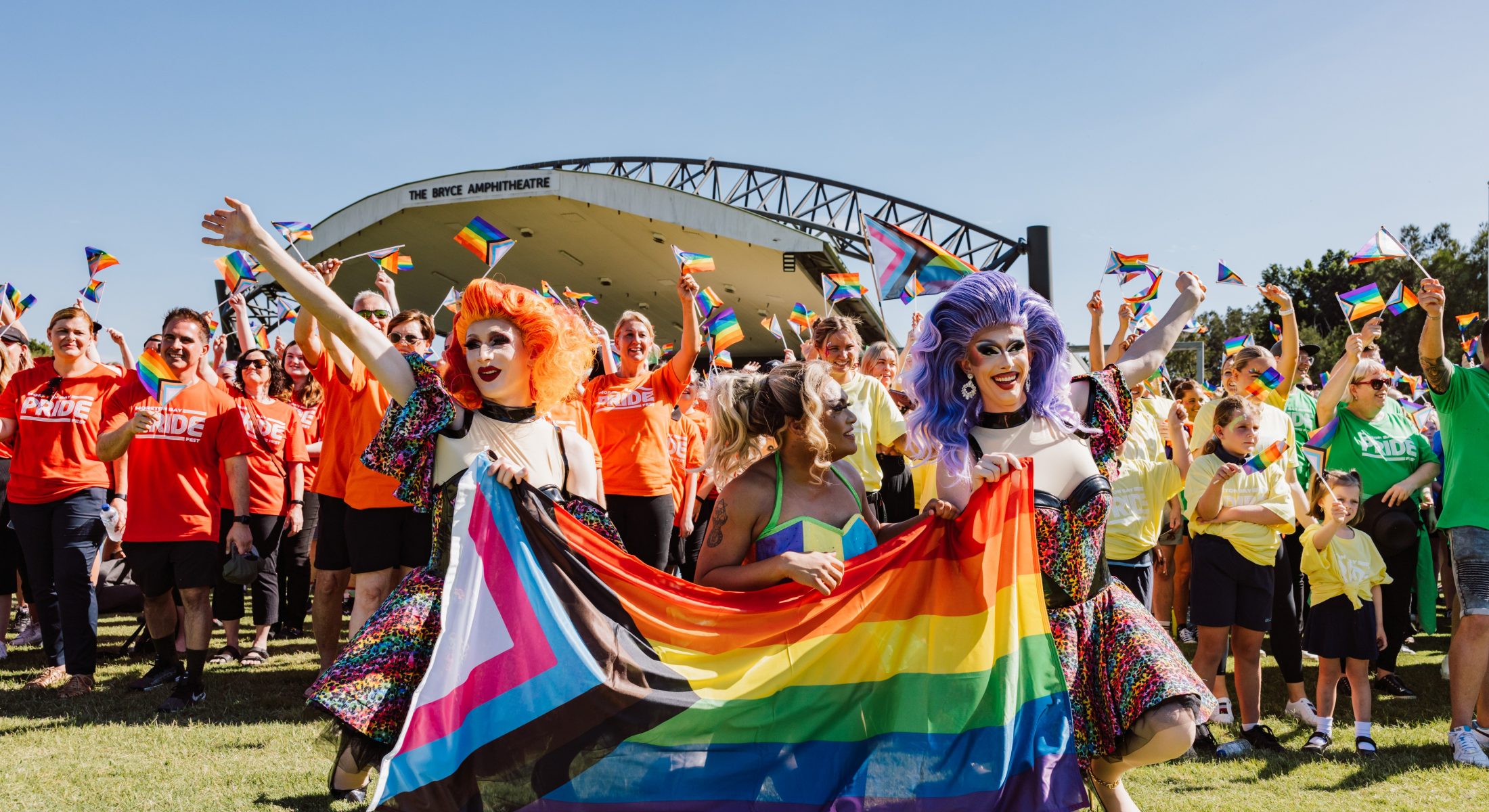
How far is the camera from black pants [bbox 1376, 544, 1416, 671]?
670cm

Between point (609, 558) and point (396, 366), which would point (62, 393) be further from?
point (609, 558)

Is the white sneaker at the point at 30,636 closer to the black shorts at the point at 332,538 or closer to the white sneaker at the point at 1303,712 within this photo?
the black shorts at the point at 332,538

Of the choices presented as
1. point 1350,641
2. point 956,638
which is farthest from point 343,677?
point 1350,641

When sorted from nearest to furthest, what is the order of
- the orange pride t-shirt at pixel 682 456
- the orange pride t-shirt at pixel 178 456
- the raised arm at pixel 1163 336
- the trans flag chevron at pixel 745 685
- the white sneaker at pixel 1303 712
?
the trans flag chevron at pixel 745 685, the raised arm at pixel 1163 336, the white sneaker at pixel 1303 712, the orange pride t-shirt at pixel 178 456, the orange pride t-shirt at pixel 682 456

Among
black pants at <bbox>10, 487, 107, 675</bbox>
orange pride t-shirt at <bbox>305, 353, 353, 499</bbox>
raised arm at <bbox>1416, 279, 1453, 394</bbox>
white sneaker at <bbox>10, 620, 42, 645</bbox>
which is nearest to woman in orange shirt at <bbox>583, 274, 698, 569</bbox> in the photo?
orange pride t-shirt at <bbox>305, 353, 353, 499</bbox>

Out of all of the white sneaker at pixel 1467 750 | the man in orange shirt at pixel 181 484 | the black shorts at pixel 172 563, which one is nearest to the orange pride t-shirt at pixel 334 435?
the man in orange shirt at pixel 181 484

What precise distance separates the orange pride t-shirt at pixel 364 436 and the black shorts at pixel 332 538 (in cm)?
34

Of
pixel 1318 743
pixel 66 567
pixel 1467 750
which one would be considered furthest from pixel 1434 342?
pixel 66 567

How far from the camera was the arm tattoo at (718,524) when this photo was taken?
3250mm

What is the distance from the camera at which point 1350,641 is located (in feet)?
17.6

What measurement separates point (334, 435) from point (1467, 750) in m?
5.81

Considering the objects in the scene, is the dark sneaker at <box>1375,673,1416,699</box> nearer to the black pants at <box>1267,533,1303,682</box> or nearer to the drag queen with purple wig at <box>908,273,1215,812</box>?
the black pants at <box>1267,533,1303,682</box>

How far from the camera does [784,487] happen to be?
10.8ft

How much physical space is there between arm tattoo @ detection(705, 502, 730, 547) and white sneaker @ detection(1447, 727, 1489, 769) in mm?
3858
